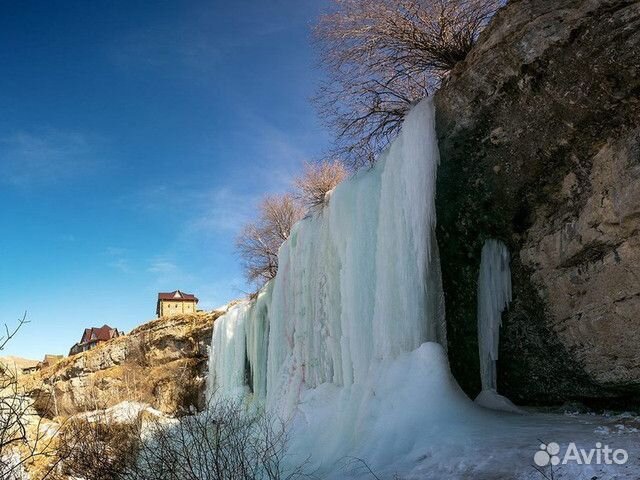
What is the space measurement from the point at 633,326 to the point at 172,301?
6201cm

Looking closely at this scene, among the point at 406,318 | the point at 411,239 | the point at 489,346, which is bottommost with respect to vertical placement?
the point at 489,346

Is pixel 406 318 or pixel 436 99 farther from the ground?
pixel 436 99

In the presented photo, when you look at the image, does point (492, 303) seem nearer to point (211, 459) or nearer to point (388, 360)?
point (388, 360)

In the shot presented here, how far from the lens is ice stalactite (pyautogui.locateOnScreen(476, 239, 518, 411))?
723cm

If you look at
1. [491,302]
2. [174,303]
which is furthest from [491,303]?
[174,303]

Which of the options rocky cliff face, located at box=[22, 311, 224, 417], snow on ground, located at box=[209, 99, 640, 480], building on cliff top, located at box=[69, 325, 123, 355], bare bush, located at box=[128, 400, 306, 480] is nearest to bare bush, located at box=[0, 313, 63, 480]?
bare bush, located at box=[128, 400, 306, 480]

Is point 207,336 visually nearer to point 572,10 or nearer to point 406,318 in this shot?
point 406,318

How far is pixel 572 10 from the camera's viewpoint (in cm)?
579

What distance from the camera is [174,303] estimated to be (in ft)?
207

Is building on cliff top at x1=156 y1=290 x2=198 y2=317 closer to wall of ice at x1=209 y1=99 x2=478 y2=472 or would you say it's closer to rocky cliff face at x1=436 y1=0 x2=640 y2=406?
wall of ice at x1=209 y1=99 x2=478 y2=472

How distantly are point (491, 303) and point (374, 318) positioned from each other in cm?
175

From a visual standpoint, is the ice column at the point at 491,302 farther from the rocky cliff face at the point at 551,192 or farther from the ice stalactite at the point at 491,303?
the rocky cliff face at the point at 551,192

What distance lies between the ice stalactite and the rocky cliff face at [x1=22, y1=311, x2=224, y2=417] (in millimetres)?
14501

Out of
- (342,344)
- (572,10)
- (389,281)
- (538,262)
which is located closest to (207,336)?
(342,344)
